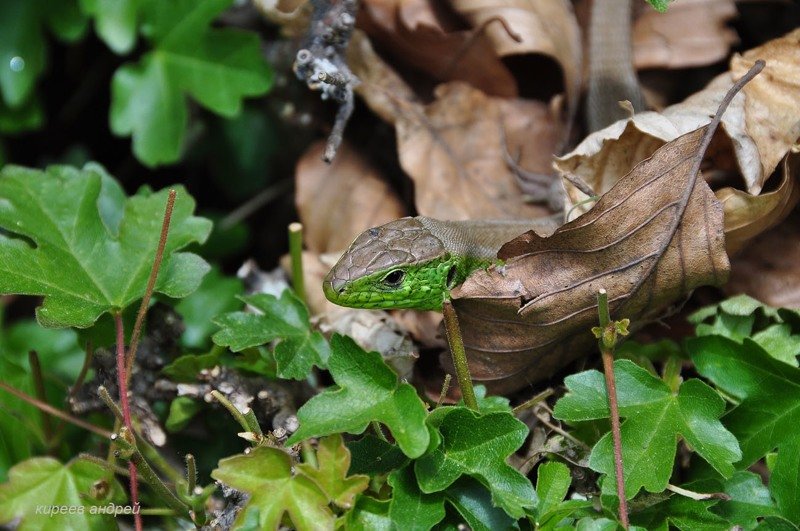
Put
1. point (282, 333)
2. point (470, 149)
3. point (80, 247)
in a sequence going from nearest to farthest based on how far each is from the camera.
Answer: point (282, 333)
point (80, 247)
point (470, 149)

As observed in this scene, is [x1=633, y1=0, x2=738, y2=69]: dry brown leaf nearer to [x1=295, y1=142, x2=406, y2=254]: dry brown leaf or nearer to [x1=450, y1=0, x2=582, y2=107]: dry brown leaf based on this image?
[x1=450, y1=0, x2=582, y2=107]: dry brown leaf

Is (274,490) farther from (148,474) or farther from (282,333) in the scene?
(282,333)

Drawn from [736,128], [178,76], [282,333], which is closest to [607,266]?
[736,128]

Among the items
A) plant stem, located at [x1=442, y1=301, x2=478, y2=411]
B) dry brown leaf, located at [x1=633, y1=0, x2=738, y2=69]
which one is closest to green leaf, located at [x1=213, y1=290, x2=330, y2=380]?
plant stem, located at [x1=442, y1=301, x2=478, y2=411]

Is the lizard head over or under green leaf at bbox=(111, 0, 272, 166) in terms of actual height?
under

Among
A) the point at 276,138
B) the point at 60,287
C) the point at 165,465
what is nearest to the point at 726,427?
the point at 165,465

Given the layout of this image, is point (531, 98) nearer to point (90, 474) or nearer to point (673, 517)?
point (673, 517)

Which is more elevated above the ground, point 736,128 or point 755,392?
point 736,128
